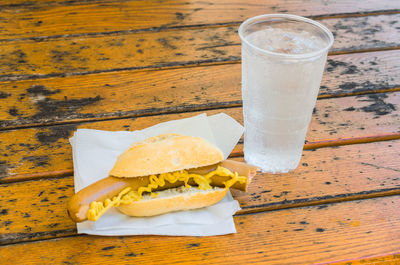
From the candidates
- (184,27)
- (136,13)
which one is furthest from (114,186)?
(136,13)

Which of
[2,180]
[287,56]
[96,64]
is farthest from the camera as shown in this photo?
[96,64]

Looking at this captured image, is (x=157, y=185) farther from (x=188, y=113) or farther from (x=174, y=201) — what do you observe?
(x=188, y=113)

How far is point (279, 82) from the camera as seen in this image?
3.26 ft

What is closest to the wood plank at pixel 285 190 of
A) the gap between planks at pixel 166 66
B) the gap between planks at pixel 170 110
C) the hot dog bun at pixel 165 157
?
the hot dog bun at pixel 165 157

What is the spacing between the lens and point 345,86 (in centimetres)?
155

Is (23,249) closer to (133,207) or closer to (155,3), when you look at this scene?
(133,207)

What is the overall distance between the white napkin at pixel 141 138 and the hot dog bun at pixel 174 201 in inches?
0.7

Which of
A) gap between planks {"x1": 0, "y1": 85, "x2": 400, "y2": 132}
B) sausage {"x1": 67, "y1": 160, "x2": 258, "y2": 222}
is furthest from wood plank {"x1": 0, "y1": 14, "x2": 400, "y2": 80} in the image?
sausage {"x1": 67, "y1": 160, "x2": 258, "y2": 222}

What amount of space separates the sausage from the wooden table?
0.09 meters

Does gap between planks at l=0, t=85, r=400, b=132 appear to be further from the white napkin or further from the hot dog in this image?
the hot dog

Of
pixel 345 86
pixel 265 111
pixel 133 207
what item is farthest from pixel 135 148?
pixel 345 86

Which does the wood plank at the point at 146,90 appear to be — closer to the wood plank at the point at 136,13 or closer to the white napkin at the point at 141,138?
the white napkin at the point at 141,138

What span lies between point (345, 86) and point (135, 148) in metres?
0.85

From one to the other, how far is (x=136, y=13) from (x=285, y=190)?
126 cm
